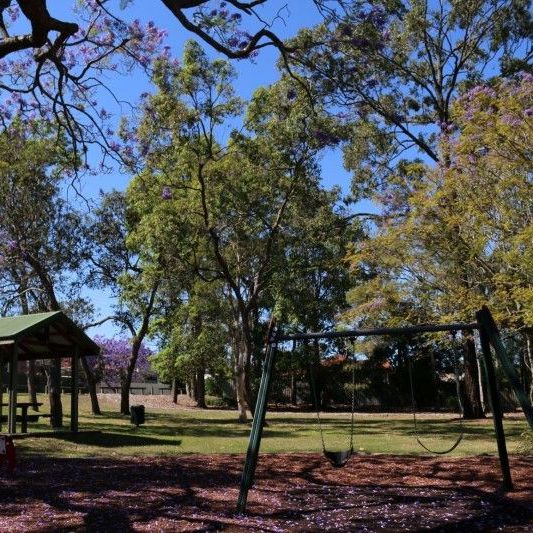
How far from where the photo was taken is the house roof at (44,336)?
15359 mm

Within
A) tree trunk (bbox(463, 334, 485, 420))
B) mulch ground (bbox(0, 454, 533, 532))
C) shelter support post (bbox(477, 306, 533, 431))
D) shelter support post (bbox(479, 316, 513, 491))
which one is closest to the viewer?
mulch ground (bbox(0, 454, 533, 532))

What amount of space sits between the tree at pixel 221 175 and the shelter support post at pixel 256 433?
39.8ft

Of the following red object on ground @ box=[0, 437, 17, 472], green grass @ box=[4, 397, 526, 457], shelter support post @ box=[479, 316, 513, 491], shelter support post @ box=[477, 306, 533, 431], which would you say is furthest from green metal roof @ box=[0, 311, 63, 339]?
shelter support post @ box=[477, 306, 533, 431]

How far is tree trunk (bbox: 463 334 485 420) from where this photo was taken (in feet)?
85.7

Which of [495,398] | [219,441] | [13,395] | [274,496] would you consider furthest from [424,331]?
[13,395]

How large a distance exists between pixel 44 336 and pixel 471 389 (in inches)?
686

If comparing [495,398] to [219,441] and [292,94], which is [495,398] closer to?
[219,441]

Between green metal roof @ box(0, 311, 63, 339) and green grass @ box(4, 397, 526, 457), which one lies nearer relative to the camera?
green grass @ box(4, 397, 526, 457)

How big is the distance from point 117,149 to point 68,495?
231 inches

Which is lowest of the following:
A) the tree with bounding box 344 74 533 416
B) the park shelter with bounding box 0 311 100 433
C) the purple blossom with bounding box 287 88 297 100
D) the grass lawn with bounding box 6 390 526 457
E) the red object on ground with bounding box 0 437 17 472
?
the grass lawn with bounding box 6 390 526 457

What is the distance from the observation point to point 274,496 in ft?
25.7

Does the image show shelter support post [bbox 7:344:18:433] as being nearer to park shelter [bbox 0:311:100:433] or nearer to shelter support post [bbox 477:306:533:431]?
park shelter [bbox 0:311:100:433]

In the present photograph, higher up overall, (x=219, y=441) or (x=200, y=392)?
(x=200, y=392)

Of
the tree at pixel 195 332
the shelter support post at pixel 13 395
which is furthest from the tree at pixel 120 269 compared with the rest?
the shelter support post at pixel 13 395
